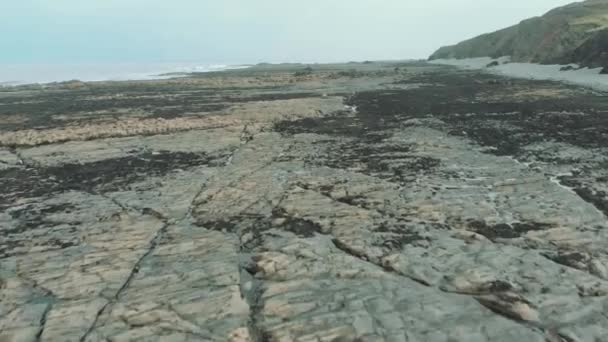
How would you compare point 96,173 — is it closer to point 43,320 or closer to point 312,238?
point 312,238

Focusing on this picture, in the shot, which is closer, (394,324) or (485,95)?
(394,324)

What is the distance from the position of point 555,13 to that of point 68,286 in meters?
116

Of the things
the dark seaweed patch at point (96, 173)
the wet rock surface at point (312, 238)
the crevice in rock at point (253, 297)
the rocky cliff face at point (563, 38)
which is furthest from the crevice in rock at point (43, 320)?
the rocky cliff face at point (563, 38)

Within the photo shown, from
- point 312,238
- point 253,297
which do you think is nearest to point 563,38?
point 312,238

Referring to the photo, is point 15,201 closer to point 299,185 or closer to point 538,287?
point 299,185

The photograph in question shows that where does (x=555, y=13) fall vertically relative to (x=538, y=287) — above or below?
above

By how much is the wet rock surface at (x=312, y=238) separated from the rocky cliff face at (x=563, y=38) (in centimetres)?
4480

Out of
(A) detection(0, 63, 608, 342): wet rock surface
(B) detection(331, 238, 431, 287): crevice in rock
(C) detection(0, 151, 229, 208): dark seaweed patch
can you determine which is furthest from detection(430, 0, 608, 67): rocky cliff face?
(B) detection(331, 238, 431, 287): crevice in rock

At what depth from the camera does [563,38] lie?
7669 centimetres

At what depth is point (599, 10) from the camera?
91188mm

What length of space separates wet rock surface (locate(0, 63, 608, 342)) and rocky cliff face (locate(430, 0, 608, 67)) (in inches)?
1764

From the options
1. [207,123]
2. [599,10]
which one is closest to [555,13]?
[599,10]

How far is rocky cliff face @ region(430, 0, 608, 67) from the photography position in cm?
5941

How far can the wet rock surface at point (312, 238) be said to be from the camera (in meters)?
7.52
